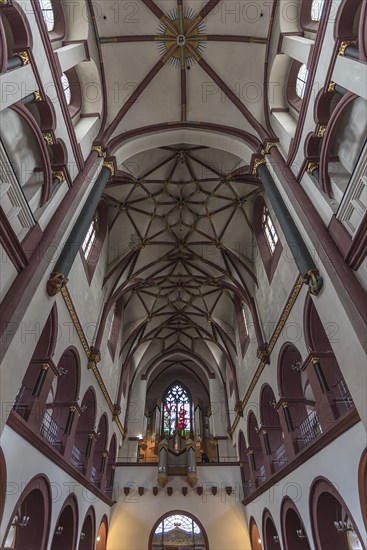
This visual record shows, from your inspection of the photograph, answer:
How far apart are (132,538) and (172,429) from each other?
27.9ft

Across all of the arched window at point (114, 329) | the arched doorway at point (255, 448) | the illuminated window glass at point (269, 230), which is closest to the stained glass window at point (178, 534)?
the arched doorway at point (255, 448)

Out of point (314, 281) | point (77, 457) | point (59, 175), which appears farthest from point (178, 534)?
point (59, 175)

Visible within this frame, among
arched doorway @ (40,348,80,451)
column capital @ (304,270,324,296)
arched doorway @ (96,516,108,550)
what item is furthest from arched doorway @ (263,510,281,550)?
column capital @ (304,270,324,296)

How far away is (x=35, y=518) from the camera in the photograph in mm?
9117

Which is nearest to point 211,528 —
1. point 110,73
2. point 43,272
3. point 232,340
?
point 232,340

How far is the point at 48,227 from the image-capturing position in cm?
859

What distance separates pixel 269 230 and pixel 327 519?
10543 mm

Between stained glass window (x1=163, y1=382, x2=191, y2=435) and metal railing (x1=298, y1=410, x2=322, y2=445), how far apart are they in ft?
48.1

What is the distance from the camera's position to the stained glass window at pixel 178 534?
16.8 m

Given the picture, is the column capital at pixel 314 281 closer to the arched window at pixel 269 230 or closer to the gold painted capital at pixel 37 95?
the arched window at pixel 269 230

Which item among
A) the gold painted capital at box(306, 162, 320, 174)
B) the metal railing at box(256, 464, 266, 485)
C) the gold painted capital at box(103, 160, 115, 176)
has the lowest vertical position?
the metal railing at box(256, 464, 266, 485)

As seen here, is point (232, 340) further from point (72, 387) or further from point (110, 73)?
point (110, 73)

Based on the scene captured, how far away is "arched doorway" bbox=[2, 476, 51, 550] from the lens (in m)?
8.70

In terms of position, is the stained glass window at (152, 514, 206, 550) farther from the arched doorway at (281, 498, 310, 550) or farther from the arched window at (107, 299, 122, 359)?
the arched window at (107, 299, 122, 359)
